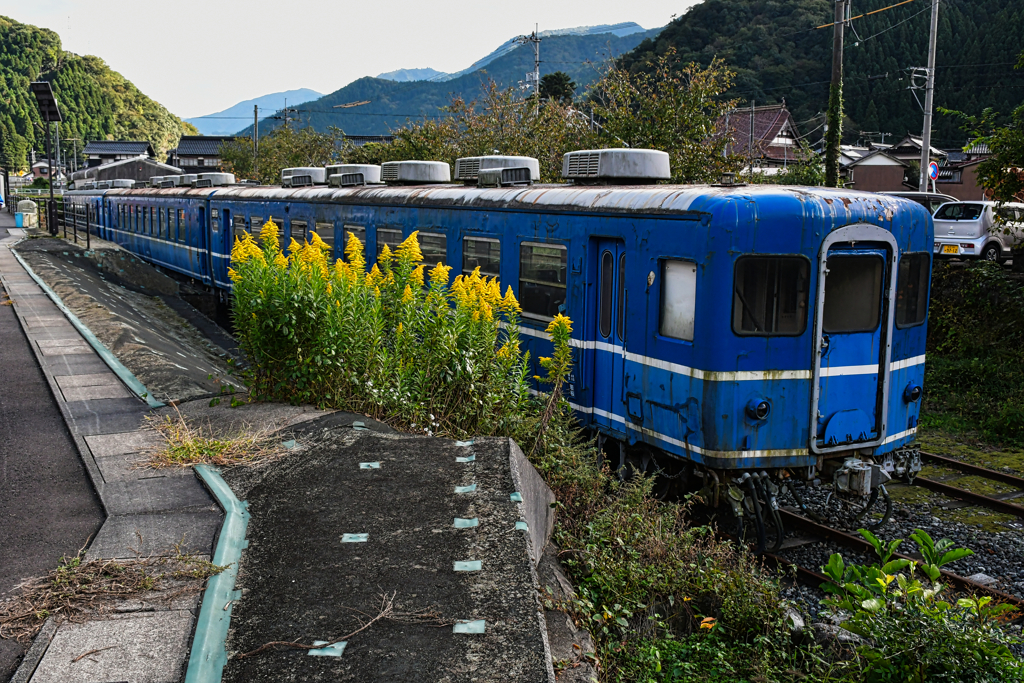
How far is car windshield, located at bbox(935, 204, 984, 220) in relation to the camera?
22219mm

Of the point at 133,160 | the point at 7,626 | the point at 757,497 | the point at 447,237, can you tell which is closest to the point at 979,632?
the point at 757,497

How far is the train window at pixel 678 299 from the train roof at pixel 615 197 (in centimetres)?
49

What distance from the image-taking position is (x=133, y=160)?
76.1 metres

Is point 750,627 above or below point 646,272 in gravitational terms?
below

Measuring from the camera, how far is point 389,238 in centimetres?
1266

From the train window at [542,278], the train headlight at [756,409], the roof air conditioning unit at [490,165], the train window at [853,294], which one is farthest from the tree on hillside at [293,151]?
the train headlight at [756,409]

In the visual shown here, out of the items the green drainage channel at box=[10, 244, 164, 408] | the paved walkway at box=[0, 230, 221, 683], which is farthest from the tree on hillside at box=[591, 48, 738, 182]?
the paved walkway at box=[0, 230, 221, 683]

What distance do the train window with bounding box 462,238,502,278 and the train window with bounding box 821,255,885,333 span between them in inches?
149

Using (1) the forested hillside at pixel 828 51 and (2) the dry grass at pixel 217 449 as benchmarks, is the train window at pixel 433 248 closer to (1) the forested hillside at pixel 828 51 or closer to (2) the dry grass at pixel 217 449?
(2) the dry grass at pixel 217 449

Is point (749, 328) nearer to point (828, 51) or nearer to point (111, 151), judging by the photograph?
point (828, 51)

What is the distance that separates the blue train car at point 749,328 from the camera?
7.35m

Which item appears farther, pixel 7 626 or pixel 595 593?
pixel 595 593

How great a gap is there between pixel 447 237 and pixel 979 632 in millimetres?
8061

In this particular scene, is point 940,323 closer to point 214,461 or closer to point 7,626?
point 214,461
